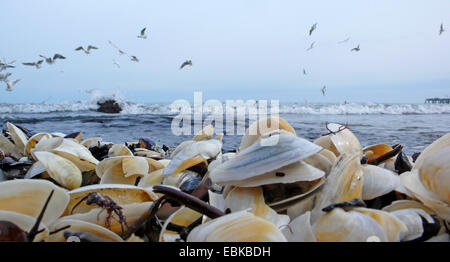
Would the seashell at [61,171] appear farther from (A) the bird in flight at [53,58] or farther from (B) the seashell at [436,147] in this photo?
(A) the bird in flight at [53,58]

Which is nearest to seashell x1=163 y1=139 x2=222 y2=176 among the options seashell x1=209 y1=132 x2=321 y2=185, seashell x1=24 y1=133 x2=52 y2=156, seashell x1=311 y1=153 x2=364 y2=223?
seashell x1=209 y1=132 x2=321 y2=185

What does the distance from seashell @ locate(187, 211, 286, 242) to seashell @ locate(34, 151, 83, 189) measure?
0.79 meters

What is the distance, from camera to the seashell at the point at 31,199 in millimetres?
922

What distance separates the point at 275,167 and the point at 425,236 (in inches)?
17.7

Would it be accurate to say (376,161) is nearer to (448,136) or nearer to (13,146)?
(448,136)

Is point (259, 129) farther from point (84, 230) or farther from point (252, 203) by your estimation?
point (84, 230)

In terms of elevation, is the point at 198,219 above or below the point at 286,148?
below

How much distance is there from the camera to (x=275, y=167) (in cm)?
104

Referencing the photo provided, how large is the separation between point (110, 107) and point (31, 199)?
15564mm

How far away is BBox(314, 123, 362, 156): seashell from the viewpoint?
1.40 m

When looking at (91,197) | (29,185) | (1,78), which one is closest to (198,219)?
(91,197)

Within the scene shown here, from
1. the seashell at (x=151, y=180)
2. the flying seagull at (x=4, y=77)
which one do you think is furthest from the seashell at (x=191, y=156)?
the flying seagull at (x=4, y=77)
